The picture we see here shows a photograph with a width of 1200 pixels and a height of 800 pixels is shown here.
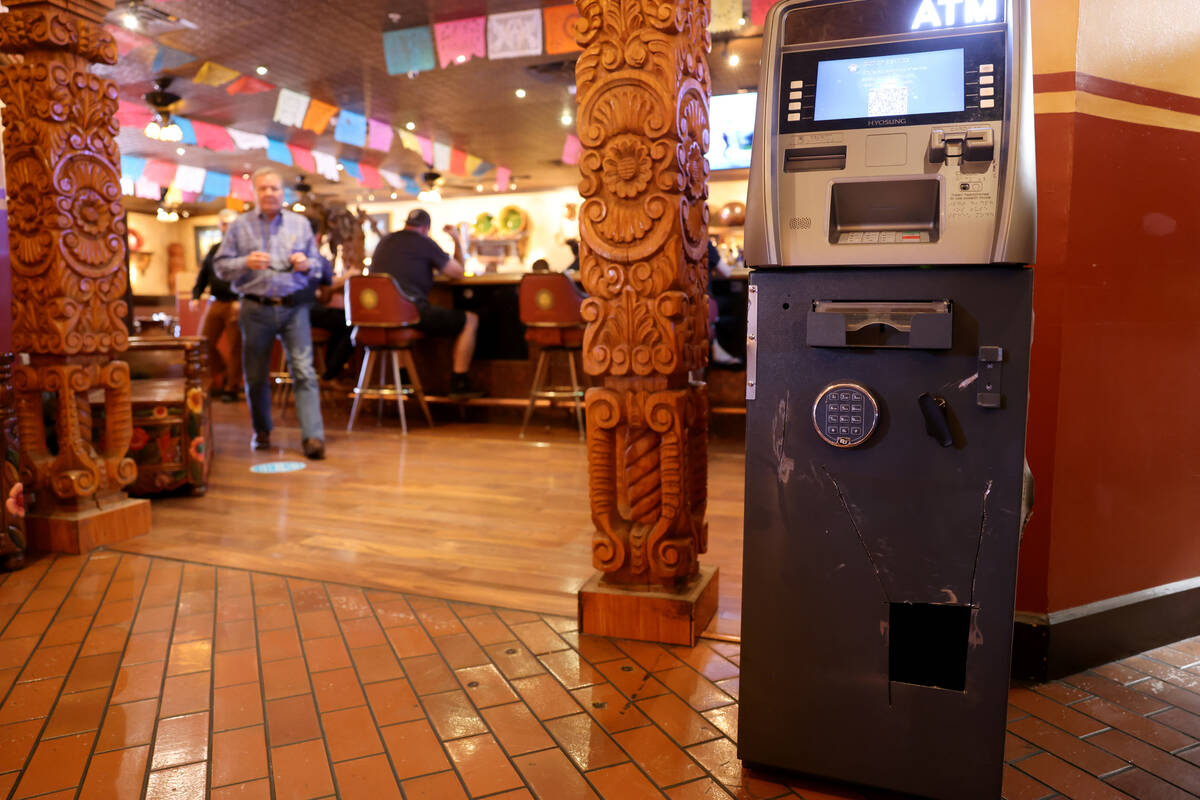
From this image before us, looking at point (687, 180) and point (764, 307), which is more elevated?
point (687, 180)

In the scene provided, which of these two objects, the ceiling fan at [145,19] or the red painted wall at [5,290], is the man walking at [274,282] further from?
the ceiling fan at [145,19]

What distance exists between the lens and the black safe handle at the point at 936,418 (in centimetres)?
139

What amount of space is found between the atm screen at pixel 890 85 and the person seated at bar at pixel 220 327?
5.98 metres

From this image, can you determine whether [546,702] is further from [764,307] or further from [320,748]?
[764,307]

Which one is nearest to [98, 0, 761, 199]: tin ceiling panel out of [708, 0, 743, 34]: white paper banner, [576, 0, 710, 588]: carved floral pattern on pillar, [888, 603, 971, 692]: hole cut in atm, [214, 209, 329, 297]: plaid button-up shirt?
[708, 0, 743, 34]: white paper banner

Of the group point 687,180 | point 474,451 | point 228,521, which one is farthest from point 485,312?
point 687,180

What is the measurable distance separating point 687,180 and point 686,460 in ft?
2.42

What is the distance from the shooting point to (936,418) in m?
1.39

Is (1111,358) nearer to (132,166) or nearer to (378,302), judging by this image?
(378,302)

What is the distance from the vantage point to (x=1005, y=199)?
1.31 meters

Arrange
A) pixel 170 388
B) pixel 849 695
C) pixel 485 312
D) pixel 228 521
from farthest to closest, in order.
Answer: pixel 485 312 → pixel 170 388 → pixel 228 521 → pixel 849 695

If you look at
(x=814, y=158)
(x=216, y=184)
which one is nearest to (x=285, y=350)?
(x=814, y=158)

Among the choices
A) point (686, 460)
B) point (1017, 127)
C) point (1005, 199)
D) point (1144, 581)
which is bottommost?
point (1144, 581)

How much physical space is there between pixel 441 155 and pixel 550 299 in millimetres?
6686
